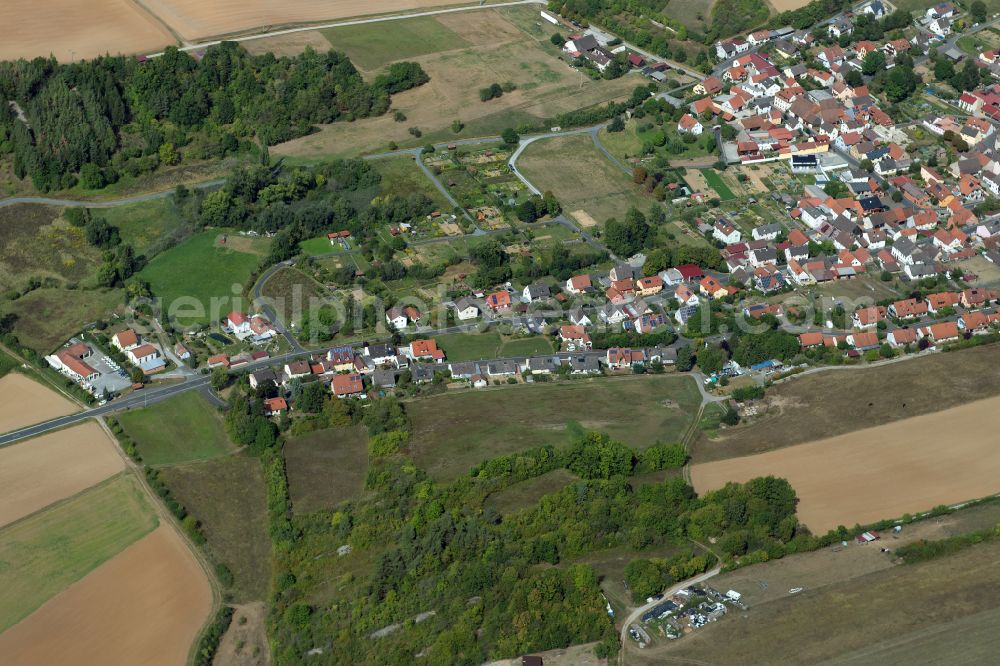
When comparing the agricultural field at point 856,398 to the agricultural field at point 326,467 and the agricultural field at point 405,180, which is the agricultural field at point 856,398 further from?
the agricultural field at point 405,180

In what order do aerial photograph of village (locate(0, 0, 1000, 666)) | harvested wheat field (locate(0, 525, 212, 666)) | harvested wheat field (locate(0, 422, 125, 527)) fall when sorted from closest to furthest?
harvested wheat field (locate(0, 525, 212, 666)) < aerial photograph of village (locate(0, 0, 1000, 666)) < harvested wheat field (locate(0, 422, 125, 527))

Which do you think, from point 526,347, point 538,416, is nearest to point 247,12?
point 526,347

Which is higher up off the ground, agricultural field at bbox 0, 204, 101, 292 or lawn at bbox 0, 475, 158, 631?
agricultural field at bbox 0, 204, 101, 292

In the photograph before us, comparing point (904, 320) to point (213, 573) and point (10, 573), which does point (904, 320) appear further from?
point (10, 573)

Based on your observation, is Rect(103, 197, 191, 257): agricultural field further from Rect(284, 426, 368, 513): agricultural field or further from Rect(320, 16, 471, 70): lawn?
Rect(320, 16, 471, 70): lawn

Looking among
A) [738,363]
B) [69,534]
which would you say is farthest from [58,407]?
[738,363]

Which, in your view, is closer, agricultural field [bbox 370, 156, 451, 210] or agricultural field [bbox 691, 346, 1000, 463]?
agricultural field [bbox 691, 346, 1000, 463]

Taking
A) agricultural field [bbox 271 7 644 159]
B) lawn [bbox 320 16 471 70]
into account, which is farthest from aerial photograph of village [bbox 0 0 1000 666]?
lawn [bbox 320 16 471 70]

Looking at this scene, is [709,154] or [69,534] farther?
[709,154]
